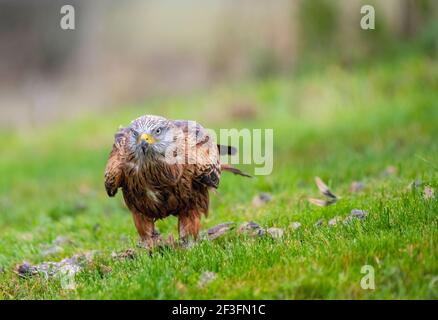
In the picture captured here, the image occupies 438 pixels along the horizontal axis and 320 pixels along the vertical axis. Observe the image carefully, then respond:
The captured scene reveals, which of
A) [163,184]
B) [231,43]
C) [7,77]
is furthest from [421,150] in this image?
[7,77]

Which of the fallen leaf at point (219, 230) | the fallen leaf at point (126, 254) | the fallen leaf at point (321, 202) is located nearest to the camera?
the fallen leaf at point (126, 254)

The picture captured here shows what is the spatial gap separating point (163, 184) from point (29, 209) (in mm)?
4454

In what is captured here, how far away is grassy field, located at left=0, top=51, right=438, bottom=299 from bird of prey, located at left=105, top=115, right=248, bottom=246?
0.34 metres

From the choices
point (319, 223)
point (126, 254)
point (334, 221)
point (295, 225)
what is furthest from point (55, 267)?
point (334, 221)

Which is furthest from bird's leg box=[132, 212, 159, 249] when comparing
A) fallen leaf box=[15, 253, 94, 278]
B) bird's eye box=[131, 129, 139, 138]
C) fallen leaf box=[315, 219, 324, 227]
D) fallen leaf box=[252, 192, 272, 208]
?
fallen leaf box=[252, 192, 272, 208]

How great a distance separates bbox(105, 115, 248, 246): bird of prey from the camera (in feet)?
18.4

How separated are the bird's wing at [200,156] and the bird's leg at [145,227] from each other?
57 cm

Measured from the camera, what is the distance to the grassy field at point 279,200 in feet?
15.6

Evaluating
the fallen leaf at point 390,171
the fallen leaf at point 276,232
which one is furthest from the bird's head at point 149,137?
the fallen leaf at point 390,171

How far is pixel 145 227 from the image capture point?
6.05 meters

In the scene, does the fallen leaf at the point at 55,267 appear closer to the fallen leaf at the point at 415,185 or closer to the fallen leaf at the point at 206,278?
the fallen leaf at the point at 206,278

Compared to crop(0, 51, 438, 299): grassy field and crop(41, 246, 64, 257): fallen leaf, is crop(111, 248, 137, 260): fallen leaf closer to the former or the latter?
crop(0, 51, 438, 299): grassy field

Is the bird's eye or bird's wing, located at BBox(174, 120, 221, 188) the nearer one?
the bird's eye

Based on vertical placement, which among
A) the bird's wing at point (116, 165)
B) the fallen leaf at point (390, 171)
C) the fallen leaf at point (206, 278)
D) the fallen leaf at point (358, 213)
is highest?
the bird's wing at point (116, 165)
